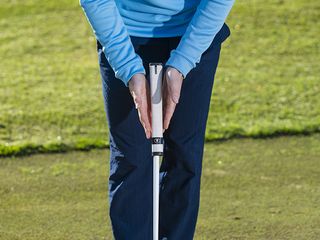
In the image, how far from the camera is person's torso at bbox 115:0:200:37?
13.0 feet

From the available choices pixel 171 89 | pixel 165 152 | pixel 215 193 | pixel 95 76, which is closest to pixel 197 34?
pixel 171 89

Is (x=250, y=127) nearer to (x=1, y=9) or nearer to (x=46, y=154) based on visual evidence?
(x=46, y=154)

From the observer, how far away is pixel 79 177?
6059mm

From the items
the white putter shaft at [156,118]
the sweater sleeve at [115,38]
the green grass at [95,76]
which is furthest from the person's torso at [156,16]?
the green grass at [95,76]

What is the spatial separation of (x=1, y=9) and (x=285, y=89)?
3.89 m

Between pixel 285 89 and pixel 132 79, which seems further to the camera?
pixel 285 89

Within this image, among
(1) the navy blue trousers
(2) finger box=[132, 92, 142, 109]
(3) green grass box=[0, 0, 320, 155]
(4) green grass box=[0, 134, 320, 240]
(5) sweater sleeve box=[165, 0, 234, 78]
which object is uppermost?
(5) sweater sleeve box=[165, 0, 234, 78]

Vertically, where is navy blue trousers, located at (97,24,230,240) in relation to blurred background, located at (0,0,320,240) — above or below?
above

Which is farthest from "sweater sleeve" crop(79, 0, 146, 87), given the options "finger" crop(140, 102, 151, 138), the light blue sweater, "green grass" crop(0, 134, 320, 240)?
"green grass" crop(0, 134, 320, 240)

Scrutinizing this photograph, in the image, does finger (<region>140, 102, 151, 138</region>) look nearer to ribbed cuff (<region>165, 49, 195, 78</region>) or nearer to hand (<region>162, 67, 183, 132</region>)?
hand (<region>162, 67, 183, 132</region>)

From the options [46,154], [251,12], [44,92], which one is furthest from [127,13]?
[251,12]

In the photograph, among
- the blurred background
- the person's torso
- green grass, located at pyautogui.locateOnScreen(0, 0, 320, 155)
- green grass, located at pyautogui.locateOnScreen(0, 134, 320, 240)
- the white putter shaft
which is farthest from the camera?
green grass, located at pyautogui.locateOnScreen(0, 0, 320, 155)

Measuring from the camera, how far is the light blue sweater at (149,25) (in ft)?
12.7

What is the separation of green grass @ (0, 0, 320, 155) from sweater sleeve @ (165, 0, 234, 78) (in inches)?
112
